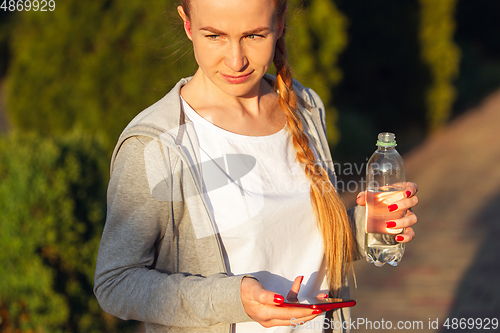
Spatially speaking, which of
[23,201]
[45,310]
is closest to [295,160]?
[23,201]

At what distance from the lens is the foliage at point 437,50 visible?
10219 mm

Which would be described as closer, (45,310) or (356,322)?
(45,310)

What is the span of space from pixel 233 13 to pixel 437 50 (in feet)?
32.5

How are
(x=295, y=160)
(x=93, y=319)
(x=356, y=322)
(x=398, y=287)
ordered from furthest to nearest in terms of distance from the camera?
1. (x=398, y=287)
2. (x=356, y=322)
3. (x=93, y=319)
4. (x=295, y=160)

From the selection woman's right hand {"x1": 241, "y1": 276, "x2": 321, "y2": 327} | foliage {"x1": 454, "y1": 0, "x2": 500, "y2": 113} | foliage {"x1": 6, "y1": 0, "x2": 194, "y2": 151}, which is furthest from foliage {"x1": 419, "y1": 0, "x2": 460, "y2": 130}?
woman's right hand {"x1": 241, "y1": 276, "x2": 321, "y2": 327}

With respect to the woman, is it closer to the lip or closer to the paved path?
the lip

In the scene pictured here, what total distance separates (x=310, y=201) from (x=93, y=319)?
2.57m

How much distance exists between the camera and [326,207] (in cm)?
171

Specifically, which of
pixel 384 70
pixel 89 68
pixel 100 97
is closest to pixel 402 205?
pixel 100 97

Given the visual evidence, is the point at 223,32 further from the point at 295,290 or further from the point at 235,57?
the point at 295,290

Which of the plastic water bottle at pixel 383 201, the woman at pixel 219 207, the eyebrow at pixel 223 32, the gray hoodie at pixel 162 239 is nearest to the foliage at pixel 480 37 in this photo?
the plastic water bottle at pixel 383 201

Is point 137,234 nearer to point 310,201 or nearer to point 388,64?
point 310,201

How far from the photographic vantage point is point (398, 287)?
16.5 ft

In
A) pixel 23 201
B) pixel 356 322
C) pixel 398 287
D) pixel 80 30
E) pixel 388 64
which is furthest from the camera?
pixel 388 64
